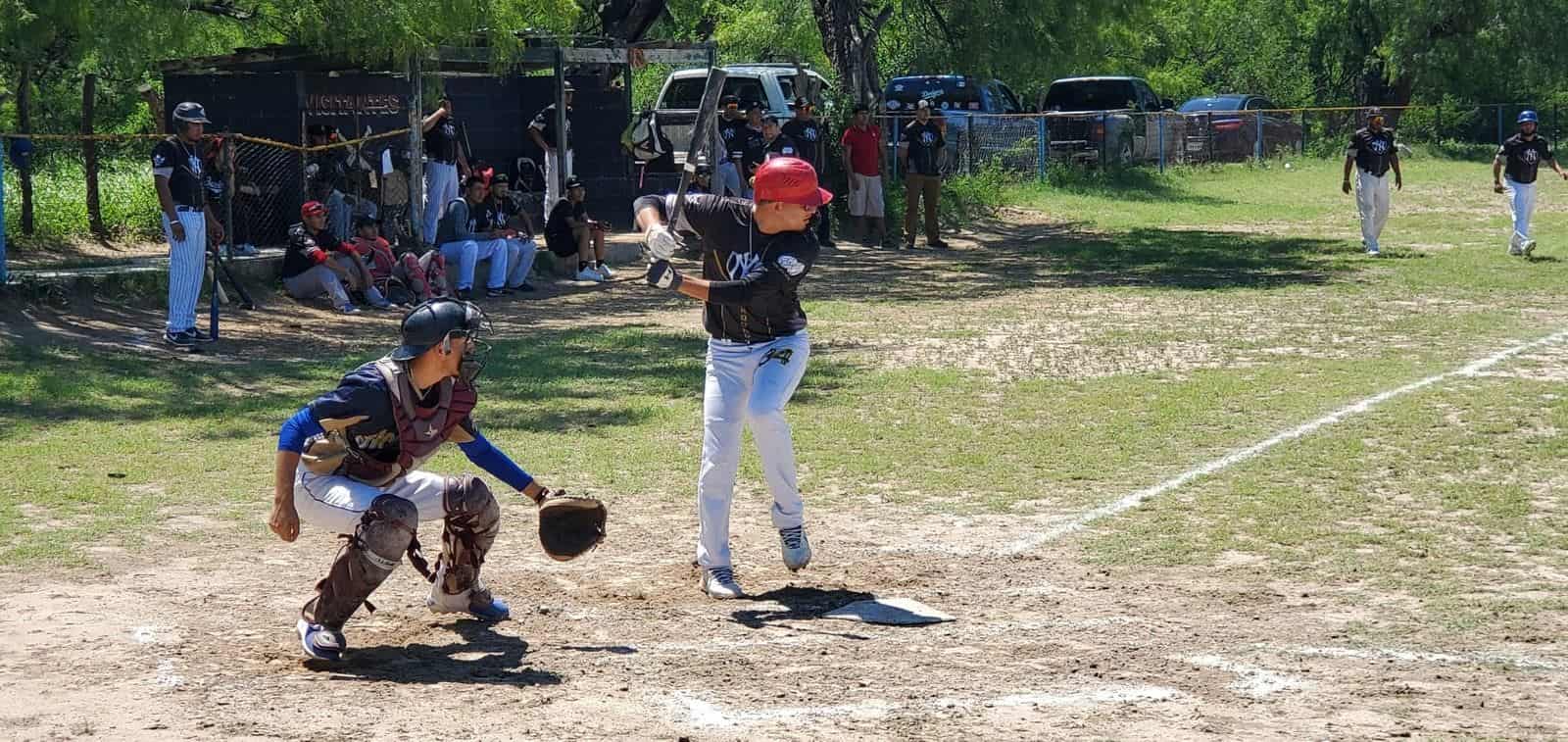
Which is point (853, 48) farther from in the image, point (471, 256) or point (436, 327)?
point (436, 327)

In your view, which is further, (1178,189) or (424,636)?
(1178,189)

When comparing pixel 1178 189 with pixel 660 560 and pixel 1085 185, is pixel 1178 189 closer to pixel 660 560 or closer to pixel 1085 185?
pixel 1085 185

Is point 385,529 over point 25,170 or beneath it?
beneath

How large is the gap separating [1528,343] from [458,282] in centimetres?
1048

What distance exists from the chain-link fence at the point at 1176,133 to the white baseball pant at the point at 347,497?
18.6 metres

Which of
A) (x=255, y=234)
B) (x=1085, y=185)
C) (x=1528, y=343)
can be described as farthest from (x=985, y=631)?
(x=1085, y=185)

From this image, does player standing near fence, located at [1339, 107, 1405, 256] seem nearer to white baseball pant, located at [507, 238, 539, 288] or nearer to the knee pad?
white baseball pant, located at [507, 238, 539, 288]

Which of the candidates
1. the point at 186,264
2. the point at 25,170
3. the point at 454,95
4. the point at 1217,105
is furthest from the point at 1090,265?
the point at 1217,105

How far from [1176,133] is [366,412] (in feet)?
112

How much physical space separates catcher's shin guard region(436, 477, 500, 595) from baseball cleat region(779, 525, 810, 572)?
4.40 feet

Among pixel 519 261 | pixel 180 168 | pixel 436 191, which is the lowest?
pixel 519 261

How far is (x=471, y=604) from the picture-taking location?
269 inches

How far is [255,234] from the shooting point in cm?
2019

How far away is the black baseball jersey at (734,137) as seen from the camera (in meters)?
22.9
